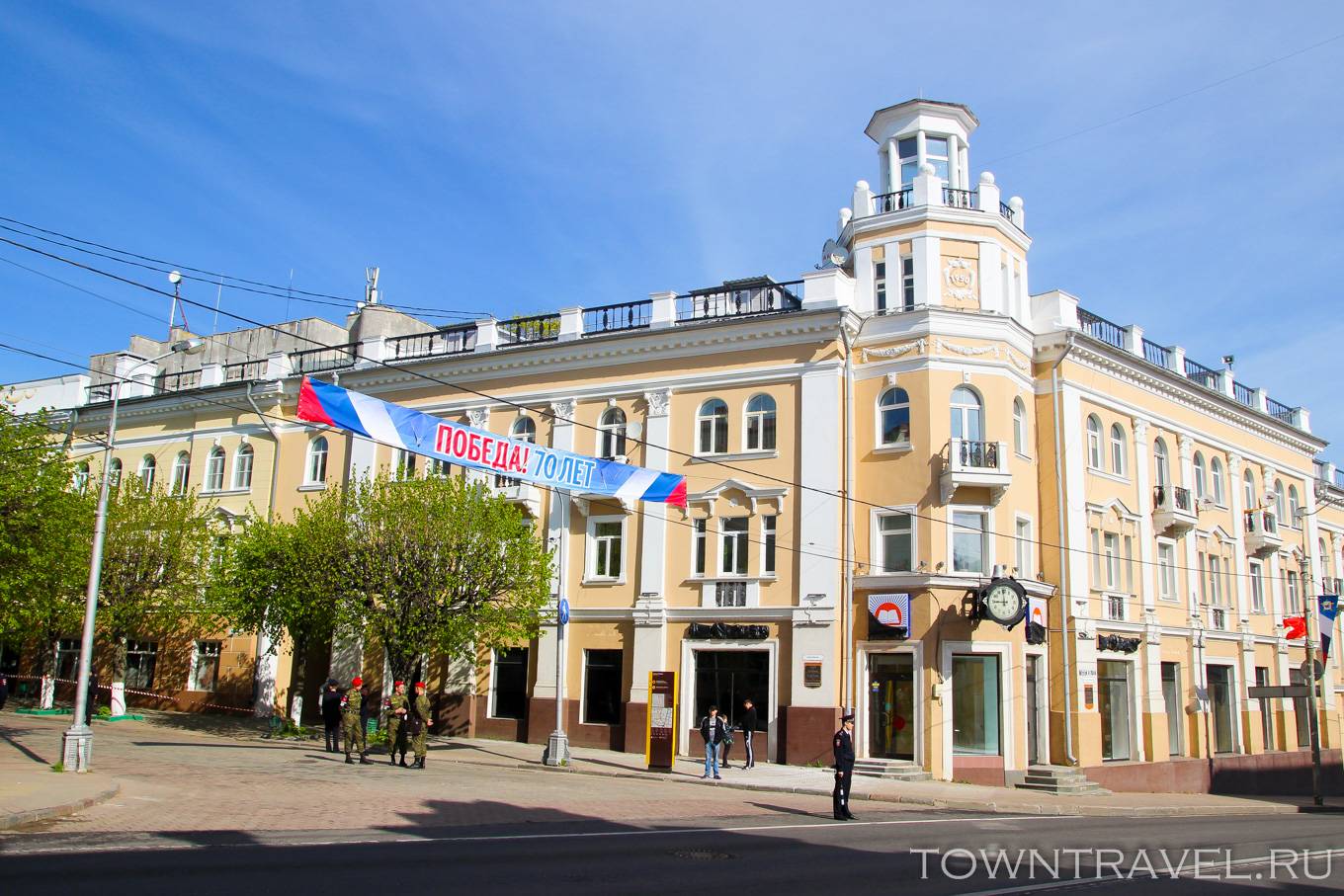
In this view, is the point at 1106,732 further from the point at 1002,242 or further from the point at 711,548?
the point at 1002,242

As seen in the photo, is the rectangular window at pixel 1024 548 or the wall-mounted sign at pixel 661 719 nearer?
the wall-mounted sign at pixel 661 719

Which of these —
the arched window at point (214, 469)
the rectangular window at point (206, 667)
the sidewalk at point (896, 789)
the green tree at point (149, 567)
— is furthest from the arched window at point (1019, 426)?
the arched window at point (214, 469)

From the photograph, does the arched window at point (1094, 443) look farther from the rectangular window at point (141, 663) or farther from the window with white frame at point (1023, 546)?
the rectangular window at point (141, 663)

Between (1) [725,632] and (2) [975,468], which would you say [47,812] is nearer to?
(1) [725,632]

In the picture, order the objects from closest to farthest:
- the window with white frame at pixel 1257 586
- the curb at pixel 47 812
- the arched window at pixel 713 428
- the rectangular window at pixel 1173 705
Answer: the curb at pixel 47 812, the arched window at pixel 713 428, the rectangular window at pixel 1173 705, the window with white frame at pixel 1257 586

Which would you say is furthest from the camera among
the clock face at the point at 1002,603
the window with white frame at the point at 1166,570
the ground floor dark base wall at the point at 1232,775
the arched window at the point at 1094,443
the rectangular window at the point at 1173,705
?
the window with white frame at the point at 1166,570

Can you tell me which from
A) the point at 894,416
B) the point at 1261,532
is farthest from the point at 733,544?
the point at 1261,532

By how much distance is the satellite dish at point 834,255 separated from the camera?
108ft

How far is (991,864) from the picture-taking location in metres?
13.2

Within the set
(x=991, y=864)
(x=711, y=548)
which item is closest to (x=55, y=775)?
(x=991, y=864)

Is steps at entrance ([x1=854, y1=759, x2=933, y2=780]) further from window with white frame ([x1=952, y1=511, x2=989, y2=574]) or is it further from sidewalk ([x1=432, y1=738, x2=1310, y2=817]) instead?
window with white frame ([x1=952, y1=511, x2=989, y2=574])

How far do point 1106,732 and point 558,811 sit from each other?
1864cm

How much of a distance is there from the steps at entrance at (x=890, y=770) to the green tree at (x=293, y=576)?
13479mm

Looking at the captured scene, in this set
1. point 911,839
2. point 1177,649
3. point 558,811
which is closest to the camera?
point 911,839
